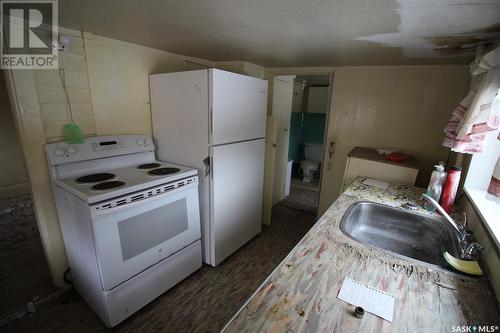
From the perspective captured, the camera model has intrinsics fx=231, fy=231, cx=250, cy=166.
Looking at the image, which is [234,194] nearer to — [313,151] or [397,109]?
[397,109]

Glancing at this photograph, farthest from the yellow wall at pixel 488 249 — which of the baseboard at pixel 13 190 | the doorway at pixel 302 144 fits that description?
the baseboard at pixel 13 190

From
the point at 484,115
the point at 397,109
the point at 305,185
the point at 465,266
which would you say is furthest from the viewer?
the point at 305,185

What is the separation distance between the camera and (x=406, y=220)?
1.42 metres

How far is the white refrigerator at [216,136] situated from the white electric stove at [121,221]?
0.50ft

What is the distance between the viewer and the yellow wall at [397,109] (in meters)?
2.26

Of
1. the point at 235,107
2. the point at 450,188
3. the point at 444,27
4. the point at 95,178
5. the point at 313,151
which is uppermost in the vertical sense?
the point at 444,27

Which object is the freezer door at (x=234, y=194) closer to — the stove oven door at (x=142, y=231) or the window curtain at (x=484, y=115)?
the stove oven door at (x=142, y=231)

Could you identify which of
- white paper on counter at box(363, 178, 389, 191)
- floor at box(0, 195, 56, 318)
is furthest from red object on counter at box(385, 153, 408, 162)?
floor at box(0, 195, 56, 318)

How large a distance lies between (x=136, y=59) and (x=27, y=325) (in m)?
2.14

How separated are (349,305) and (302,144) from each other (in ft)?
14.7

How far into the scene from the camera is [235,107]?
2.02 meters

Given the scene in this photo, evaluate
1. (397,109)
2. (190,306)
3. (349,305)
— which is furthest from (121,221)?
(397,109)

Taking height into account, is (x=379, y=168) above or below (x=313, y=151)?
above

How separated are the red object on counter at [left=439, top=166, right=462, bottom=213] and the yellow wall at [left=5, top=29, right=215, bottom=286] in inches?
93.0
